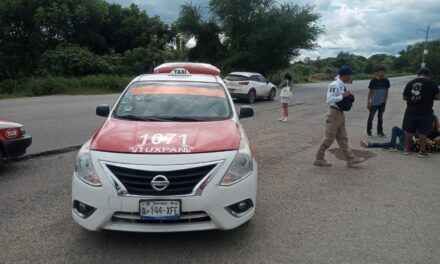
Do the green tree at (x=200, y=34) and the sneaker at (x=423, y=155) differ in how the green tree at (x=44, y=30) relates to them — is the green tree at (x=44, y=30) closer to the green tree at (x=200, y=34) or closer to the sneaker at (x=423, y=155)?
the green tree at (x=200, y=34)

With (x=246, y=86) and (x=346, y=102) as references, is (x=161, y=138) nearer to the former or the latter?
(x=346, y=102)

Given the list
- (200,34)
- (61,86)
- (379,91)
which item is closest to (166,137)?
(379,91)

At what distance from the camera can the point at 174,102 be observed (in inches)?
215

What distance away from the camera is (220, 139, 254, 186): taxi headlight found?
4035mm

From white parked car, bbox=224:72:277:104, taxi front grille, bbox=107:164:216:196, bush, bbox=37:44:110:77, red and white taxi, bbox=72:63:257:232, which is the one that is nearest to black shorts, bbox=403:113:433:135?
red and white taxi, bbox=72:63:257:232

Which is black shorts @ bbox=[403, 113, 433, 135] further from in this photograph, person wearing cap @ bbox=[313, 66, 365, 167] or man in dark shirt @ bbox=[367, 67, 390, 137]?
man in dark shirt @ bbox=[367, 67, 390, 137]

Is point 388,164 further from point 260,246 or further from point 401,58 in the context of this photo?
point 401,58

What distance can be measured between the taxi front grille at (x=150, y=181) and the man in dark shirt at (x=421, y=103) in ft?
19.9

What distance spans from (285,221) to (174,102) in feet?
6.70

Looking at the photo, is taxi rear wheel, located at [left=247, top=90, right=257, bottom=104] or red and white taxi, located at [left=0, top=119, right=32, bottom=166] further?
taxi rear wheel, located at [left=247, top=90, right=257, bottom=104]

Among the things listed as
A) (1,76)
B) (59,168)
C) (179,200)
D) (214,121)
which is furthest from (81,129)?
(1,76)

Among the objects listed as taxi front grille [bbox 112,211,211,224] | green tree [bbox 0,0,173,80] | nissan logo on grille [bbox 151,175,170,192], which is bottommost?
taxi front grille [bbox 112,211,211,224]

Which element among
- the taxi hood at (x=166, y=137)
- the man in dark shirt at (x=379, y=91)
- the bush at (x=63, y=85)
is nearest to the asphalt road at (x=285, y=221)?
the taxi hood at (x=166, y=137)

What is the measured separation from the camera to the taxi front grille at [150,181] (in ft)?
12.6
